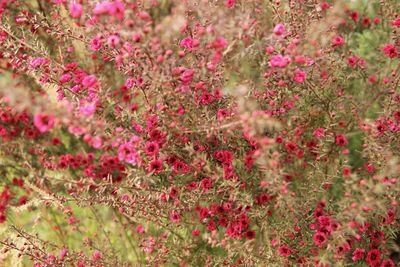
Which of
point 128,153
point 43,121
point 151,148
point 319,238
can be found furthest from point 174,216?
point 43,121

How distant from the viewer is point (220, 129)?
215 cm

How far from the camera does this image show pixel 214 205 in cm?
256

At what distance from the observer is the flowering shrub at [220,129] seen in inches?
75.0

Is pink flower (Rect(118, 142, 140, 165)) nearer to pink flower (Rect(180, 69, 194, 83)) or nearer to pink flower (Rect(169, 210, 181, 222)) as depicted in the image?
pink flower (Rect(180, 69, 194, 83))

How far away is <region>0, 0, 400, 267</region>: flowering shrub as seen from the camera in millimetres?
1904

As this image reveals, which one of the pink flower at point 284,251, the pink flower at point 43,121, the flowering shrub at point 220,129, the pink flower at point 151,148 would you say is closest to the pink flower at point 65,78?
the flowering shrub at point 220,129

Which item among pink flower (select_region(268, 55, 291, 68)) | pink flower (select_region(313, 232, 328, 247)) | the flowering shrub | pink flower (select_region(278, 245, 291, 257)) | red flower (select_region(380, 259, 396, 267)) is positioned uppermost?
pink flower (select_region(268, 55, 291, 68))

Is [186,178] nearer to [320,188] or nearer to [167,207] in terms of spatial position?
[167,207]

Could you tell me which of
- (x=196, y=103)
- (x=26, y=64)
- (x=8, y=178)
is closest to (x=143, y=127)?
(x=196, y=103)

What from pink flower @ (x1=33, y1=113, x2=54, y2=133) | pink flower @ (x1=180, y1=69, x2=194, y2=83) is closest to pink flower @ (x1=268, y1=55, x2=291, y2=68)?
pink flower @ (x1=180, y1=69, x2=194, y2=83)

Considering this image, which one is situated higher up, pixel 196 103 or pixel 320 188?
pixel 196 103

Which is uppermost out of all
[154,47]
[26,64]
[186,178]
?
[154,47]

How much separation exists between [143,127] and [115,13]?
859mm

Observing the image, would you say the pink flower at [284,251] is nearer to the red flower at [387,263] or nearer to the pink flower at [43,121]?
the red flower at [387,263]
